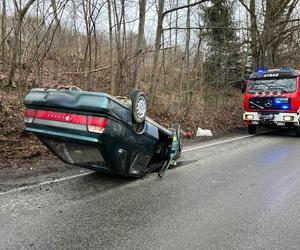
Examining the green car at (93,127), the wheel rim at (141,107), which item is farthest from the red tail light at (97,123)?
the wheel rim at (141,107)

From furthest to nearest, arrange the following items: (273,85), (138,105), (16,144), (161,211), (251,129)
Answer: (251,129)
(273,85)
(16,144)
(138,105)
(161,211)

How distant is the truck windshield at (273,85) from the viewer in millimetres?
13594

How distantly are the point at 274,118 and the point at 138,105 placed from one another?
9463mm

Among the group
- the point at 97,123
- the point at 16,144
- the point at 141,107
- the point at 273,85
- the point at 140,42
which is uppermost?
the point at 140,42

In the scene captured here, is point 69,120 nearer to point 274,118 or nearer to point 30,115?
point 30,115

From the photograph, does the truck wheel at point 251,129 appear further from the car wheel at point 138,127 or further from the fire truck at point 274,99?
the car wheel at point 138,127

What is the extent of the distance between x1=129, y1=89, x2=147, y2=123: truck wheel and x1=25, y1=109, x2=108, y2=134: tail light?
68 centimetres

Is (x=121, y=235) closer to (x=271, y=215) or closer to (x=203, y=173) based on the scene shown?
(x=271, y=215)

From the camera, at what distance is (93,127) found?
485 centimetres

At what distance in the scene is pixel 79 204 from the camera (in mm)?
4938

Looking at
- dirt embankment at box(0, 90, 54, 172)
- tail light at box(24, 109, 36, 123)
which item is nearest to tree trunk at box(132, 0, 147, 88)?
dirt embankment at box(0, 90, 54, 172)

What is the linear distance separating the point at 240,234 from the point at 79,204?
2.10 m

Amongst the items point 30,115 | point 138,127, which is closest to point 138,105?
point 138,127

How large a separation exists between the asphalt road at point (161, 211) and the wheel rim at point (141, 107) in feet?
3.77
